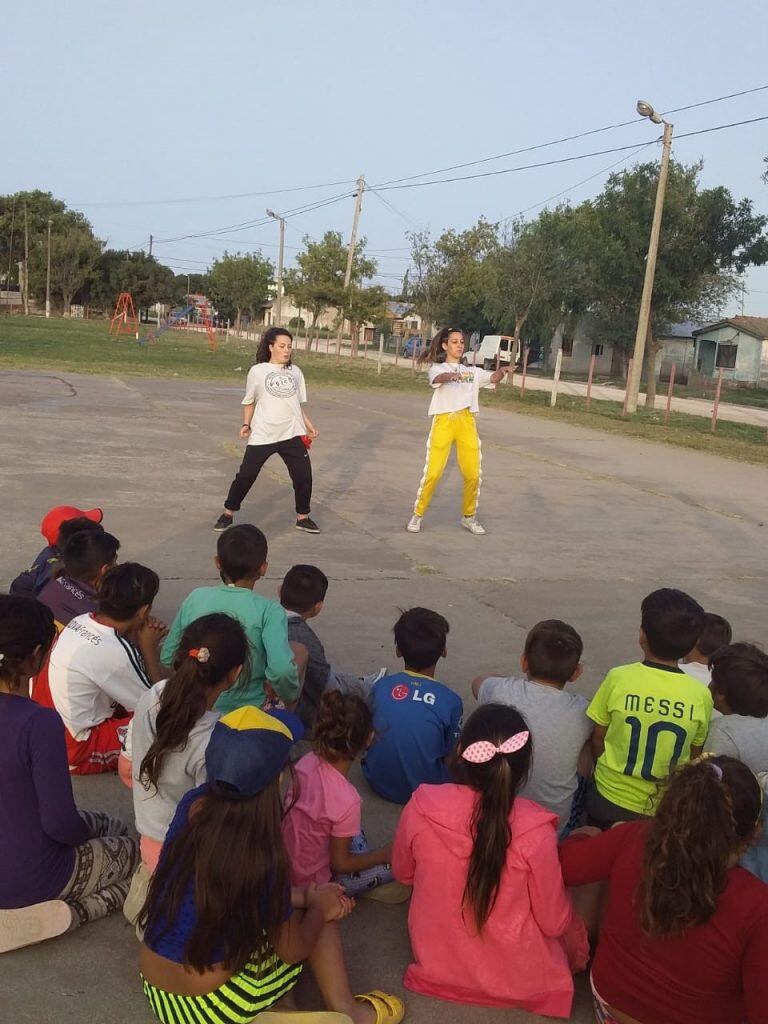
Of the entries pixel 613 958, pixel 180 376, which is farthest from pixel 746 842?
pixel 180 376

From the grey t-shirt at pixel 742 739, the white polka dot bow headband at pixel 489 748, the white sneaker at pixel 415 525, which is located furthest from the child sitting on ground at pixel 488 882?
the white sneaker at pixel 415 525

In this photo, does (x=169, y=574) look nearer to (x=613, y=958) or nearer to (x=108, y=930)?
(x=108, y=930)

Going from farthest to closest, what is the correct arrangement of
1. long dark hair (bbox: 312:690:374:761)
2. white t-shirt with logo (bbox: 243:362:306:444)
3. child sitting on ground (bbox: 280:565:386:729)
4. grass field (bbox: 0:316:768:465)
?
grass field (bbox: 0:316:768:465), white t-shirt with logo (bbox: 243:362:306:444), child sitting on ground (bbox: 280:565:386:729), long dark hair (bbox: 312:690:374:761)

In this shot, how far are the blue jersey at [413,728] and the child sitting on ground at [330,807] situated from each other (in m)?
0.58

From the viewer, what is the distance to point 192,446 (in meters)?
13.2

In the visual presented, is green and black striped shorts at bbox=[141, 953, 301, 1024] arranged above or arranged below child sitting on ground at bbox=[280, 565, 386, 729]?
below

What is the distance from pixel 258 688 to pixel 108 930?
1274mm

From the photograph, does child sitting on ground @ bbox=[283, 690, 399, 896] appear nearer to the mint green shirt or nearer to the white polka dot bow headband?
the white polka dot bow headband

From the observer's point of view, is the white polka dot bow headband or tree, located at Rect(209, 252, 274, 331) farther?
tree, located at Rect(209, 252, 274, 331)

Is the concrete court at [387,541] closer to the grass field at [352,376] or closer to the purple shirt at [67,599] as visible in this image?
the purple shirt at [67,599]

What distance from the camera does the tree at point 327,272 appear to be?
4897 cm

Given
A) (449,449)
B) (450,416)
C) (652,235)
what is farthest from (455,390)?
(652,235)

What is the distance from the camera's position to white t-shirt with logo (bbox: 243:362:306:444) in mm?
8633

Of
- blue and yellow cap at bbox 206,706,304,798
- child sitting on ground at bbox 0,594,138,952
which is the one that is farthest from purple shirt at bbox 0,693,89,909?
blue and yellow cap at bbox 206,706,304,798
